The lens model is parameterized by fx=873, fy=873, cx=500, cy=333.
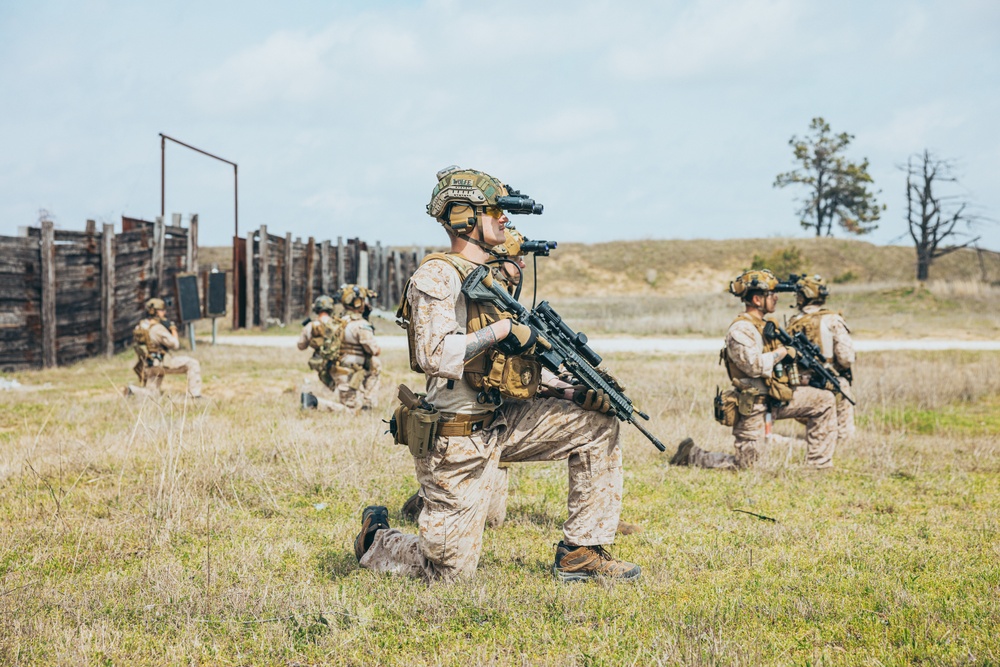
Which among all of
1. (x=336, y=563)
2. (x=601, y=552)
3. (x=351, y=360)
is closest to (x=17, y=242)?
(x=351, y=360)

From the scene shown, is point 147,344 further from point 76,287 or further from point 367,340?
point 76,287

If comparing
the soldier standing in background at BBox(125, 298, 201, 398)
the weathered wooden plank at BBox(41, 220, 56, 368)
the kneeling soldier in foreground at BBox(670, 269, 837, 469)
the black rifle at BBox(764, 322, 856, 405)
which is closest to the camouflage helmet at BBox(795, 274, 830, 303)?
the black rifle at BBox(764, 322, 856, 405)

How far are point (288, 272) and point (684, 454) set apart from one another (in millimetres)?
18449

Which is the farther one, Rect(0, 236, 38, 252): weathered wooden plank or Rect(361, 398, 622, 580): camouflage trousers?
Rect(0, 236, 38, 252): weathered wooden plank

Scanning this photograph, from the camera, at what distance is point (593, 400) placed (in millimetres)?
4477

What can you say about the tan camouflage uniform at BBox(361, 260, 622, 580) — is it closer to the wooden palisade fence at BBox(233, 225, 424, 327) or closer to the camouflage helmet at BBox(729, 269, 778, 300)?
the camouflage helmet at BBox(729, 269, 778, 300)

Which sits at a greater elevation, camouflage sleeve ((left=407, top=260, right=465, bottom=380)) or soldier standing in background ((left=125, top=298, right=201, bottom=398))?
camouflage sleeve ((left=407, top=260, right=465, bottom=380))

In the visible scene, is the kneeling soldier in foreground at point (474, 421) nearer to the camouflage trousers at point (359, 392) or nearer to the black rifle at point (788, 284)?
the black rifle at point (788, 284)

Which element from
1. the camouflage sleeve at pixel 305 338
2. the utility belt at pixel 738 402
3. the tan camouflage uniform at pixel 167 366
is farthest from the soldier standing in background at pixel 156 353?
the utility belt at pixel 738 402

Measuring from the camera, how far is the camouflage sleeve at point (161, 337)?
10977 mm

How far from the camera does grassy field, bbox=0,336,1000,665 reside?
12.0 feet

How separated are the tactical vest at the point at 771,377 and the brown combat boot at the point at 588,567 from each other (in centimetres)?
335

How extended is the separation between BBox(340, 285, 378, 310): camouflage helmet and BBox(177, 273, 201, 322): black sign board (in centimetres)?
913

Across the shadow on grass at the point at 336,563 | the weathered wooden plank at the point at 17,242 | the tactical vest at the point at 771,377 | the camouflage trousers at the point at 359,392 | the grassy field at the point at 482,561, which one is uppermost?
the weathered wooden plank at the point at 17,242
